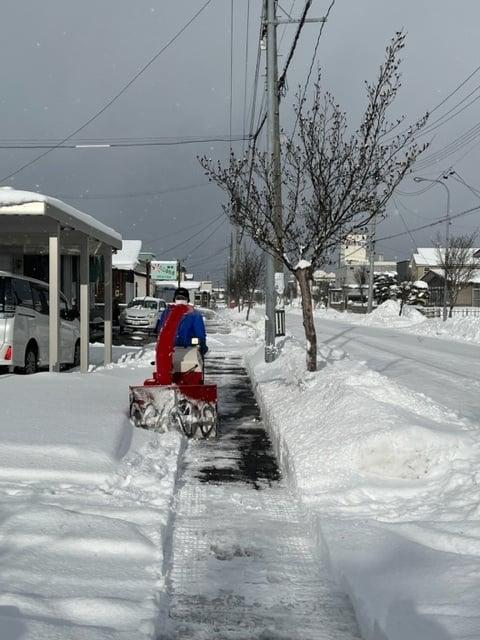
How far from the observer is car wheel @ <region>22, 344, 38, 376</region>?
11.1 metres

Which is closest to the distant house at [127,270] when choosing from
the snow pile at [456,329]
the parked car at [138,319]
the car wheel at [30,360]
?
the parked car at [138,319]

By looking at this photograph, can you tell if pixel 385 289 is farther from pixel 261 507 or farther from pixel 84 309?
pixel 261 507

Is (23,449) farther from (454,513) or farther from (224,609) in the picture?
(454,513)

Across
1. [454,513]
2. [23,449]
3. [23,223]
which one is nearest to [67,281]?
[23,223]

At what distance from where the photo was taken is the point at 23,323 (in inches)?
428

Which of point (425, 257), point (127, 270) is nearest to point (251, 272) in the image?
point (127, 270)

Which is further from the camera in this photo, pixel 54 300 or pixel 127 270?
pixel 127 270

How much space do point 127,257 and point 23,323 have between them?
30.2 metres

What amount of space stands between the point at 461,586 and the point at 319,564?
1027 mm

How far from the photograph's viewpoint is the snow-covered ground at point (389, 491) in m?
3.07

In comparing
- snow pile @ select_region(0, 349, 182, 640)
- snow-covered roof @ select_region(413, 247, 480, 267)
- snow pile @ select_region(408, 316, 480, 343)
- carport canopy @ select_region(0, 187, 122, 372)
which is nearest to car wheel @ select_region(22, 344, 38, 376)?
carport canopy @ select_region(0, 187, 122, 372)

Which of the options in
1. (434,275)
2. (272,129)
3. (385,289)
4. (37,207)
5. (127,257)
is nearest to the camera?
(37,207)

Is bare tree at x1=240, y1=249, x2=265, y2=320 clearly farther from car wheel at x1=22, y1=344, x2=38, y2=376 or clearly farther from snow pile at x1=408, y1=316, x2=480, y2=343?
car wheel at x1=22, y1=344, x2=38, y2=376

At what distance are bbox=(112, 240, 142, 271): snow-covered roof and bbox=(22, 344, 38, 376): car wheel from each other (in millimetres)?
24998
